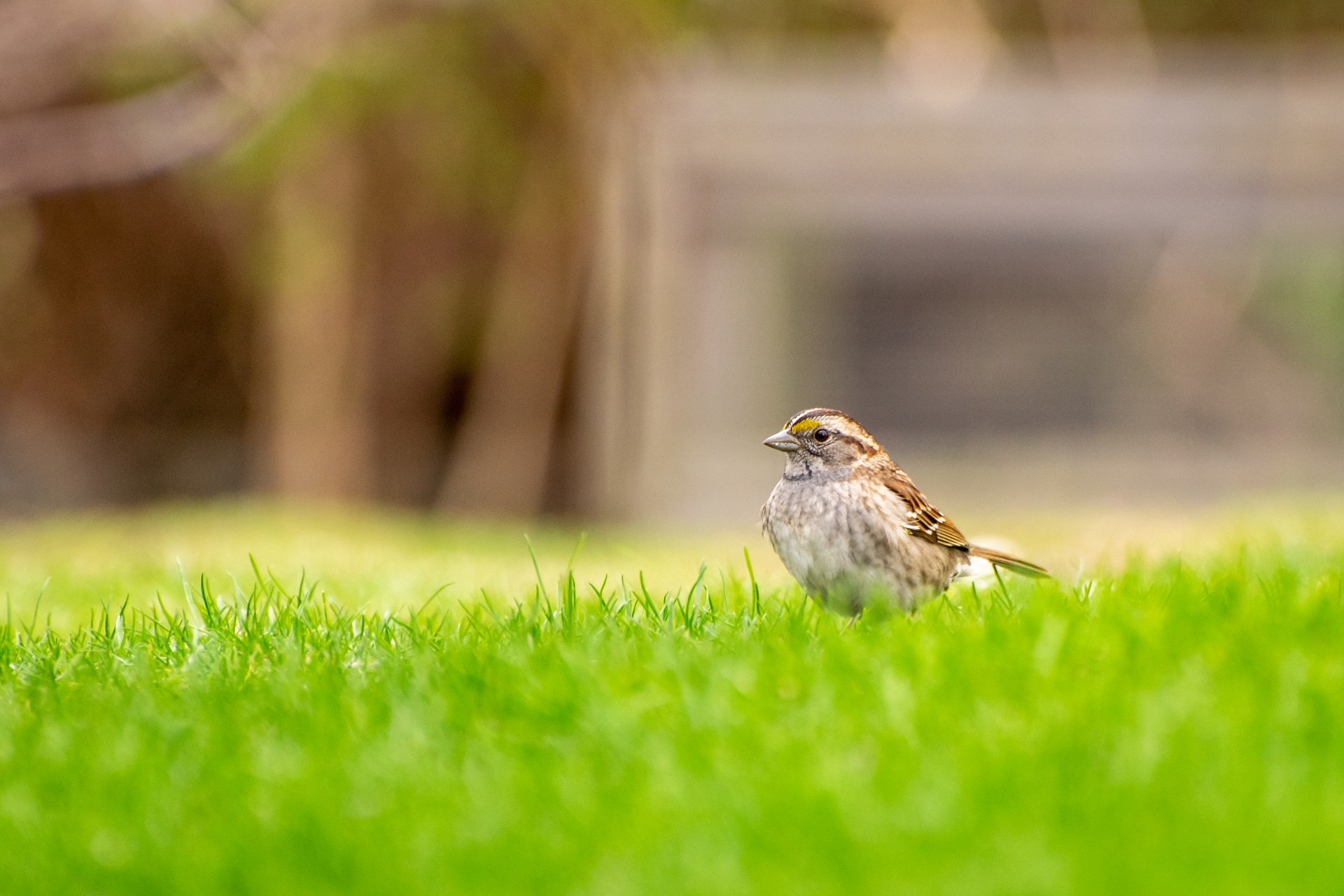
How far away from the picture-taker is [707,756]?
326 centimetres

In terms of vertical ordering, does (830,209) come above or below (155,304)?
above

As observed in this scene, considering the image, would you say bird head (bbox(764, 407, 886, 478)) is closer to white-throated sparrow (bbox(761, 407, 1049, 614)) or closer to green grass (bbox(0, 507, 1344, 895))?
white-throated sparrow (bbox(761, 407, 1049, 614))

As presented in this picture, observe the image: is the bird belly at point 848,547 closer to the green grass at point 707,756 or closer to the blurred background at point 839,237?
the green grass at point 707,756

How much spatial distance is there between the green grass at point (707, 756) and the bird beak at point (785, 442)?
3.56 feet

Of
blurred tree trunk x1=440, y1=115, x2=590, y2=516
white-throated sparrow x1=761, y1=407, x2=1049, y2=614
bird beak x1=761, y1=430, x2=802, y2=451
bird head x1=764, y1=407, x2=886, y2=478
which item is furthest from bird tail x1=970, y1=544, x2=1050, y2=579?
blurred tree trunk x1=440, y1=115, x2=590, y2=516

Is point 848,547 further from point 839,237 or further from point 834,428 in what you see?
point 839,237

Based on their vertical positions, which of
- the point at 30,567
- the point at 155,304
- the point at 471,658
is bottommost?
the point at 30,567

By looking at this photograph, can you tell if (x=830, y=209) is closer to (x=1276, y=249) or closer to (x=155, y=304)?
(x=1276, y=249)

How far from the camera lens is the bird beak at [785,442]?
5379mm

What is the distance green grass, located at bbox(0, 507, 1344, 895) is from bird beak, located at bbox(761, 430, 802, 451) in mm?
1085

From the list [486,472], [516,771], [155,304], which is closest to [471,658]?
[516,771]

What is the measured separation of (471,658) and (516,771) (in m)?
0.74

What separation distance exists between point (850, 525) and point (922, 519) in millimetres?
368

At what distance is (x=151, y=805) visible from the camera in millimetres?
3225
